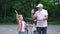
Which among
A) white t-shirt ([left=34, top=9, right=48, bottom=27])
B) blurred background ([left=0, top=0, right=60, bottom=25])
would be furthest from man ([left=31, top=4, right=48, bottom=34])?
blurred background ([left=0, top=0, right=60, bottom=25])

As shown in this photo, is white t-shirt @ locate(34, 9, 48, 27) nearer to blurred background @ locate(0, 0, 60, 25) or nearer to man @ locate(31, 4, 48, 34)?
man @ locate(31, 4, 48, 34)

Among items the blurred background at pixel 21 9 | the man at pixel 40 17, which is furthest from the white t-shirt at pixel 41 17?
the blurred background at pixel 21 9

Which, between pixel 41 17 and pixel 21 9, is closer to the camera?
pixel 41 17

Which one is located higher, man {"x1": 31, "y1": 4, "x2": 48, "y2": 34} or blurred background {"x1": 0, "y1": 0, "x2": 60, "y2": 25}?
man {"x1": 31, "y1": 4, "x2": 48, "y2": 34}

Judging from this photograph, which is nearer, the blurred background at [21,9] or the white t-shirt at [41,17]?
the white t-shirt at [41,17]

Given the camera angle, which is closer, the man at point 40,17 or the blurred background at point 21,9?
the man at point 40,17

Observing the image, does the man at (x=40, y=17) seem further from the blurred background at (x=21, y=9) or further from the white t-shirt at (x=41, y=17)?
the blurred background at (x=21, y=9)

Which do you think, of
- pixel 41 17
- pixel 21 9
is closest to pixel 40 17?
pixel 41 17

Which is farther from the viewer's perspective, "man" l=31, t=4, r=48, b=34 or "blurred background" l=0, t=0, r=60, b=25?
"blurred background" l=0, t=0, r=60, b=25

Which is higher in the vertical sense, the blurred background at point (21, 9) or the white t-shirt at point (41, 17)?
the white t-shirt at point (41, 17)

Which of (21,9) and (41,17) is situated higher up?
(41,17)

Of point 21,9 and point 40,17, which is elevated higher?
point 40,17

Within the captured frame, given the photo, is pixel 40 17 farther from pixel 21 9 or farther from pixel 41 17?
pixel 21 9

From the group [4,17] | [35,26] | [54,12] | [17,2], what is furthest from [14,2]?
[35,26]
